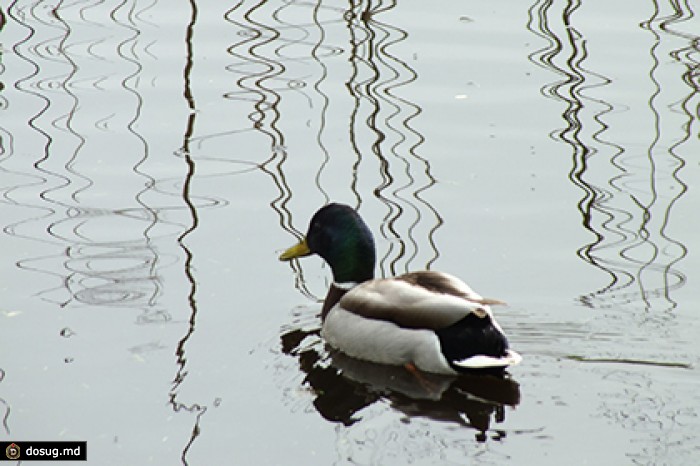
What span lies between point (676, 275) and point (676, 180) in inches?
47.7

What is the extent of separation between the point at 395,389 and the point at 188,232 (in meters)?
1.87

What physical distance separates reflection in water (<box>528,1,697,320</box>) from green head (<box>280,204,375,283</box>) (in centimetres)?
110

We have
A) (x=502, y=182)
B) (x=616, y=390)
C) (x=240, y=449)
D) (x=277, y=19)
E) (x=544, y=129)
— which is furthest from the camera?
(x=277, y=19)

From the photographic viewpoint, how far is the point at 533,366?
6816 millimetres

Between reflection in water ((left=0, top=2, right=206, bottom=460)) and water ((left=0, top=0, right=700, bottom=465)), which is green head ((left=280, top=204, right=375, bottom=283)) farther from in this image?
reflection in water ((left=0, top=2, right=206, bottom=460))

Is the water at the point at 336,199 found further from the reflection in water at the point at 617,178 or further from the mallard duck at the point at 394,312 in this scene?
the mallard duck at the point at 394,312

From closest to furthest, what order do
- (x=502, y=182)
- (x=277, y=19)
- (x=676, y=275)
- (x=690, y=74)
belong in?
(x=676, y=275), (x=502, y=182), (x=690, y=74), (x=277, y=19)

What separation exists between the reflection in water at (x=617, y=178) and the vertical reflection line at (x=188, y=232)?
6.34ft

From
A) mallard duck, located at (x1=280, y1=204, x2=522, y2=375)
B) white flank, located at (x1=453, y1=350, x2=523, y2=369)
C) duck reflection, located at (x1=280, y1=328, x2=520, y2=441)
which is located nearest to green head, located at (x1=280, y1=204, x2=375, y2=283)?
mallard duck, located at (x1=280, y1=204, x2=522, y2=375)

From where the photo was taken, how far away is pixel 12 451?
601cm

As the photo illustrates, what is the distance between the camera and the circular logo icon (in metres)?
5.97

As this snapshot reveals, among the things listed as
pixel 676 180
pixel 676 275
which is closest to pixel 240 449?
pixel 676 275

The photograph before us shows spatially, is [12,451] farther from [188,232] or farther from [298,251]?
[188,232]

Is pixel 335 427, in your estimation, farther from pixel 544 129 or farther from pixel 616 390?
pixel 544 129
